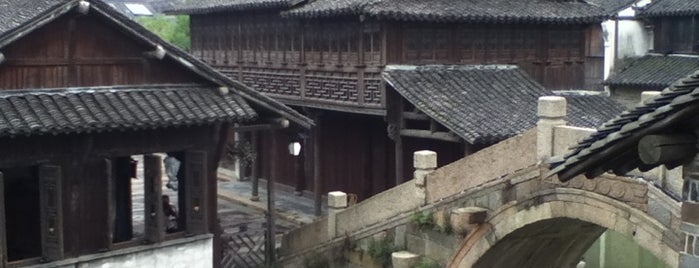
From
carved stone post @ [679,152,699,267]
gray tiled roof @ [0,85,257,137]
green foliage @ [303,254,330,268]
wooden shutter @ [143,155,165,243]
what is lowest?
green foliage @ [303,254,330,268]

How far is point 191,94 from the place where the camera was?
15.3 m

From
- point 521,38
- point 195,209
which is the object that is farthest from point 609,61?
point 195,209

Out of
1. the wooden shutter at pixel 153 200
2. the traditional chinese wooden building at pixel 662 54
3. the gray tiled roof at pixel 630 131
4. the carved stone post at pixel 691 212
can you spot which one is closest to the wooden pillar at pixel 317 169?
the wooden shutter at pixel 153 200

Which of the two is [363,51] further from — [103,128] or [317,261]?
[103,128]

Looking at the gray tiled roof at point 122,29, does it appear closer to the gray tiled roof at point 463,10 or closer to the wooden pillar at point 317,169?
the gray tiled roof at point 463,10

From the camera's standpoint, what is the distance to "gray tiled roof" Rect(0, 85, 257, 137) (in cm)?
1295

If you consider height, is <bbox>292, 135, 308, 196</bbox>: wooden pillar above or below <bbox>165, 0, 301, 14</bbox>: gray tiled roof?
below

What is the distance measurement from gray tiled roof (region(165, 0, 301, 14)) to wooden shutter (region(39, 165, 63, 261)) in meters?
10.7

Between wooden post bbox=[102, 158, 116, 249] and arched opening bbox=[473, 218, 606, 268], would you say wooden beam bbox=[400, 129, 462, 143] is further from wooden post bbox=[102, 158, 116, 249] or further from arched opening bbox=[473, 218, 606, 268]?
wooden post bbox=[102, 158, 116, 249]

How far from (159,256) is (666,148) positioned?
419 inches

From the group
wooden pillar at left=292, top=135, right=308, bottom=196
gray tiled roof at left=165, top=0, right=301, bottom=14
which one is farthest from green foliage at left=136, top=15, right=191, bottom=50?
wooden pillar at left=292, top=135, right=308, bottom=196

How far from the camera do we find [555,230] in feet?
51.7

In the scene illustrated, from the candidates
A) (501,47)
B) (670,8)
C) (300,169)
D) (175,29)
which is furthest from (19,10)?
(175,29)

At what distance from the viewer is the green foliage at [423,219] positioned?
616 inches
